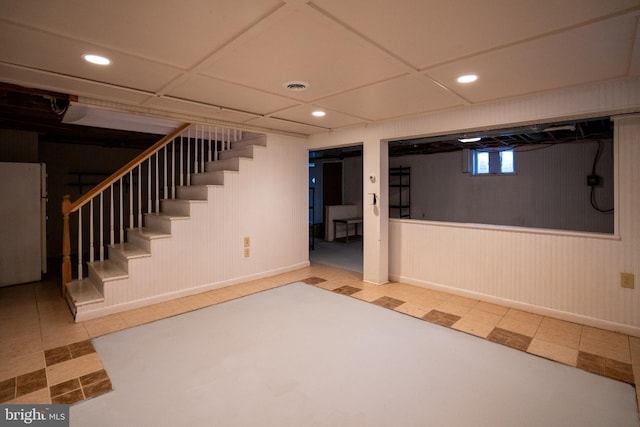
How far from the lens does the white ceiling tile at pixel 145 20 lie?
1535mm

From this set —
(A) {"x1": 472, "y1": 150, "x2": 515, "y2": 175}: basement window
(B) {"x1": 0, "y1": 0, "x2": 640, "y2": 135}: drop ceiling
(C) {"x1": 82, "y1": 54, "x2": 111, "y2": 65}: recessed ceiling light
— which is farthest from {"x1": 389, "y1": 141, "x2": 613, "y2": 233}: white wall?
(C) {"x1": 82, "y1": 54, "x2": 111, "y2": 65}: recessed ceiling light

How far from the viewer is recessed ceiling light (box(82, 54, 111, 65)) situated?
2117 mm

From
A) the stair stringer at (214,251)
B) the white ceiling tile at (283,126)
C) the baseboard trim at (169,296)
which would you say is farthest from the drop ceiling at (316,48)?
the baseboard trim at (169,296)

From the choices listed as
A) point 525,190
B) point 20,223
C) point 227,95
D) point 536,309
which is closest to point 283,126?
point 227,95

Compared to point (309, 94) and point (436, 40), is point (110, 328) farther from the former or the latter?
point (436, 40)

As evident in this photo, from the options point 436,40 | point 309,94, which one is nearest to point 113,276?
point 309,94

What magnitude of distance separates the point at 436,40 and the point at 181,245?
3444 millimetres

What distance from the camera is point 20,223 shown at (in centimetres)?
443

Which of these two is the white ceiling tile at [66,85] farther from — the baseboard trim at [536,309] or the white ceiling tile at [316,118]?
the baseboard trim at [536,309]

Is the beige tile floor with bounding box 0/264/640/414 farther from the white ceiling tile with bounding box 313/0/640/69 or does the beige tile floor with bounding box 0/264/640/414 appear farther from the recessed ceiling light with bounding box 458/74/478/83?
the white ceiling tile with bounding box 313/0/640/69

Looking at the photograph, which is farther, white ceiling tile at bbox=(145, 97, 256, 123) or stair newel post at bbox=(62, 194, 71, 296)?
stair newel post at bbox=(62, 194, 71, 296)

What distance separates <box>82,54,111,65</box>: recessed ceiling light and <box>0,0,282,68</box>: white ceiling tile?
0.23 m

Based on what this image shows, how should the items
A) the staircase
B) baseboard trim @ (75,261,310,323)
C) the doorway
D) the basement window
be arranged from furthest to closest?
the doorway, the basement window, the staircase, baseboard trim @ (75,261,310,323)

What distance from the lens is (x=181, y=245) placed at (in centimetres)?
388
